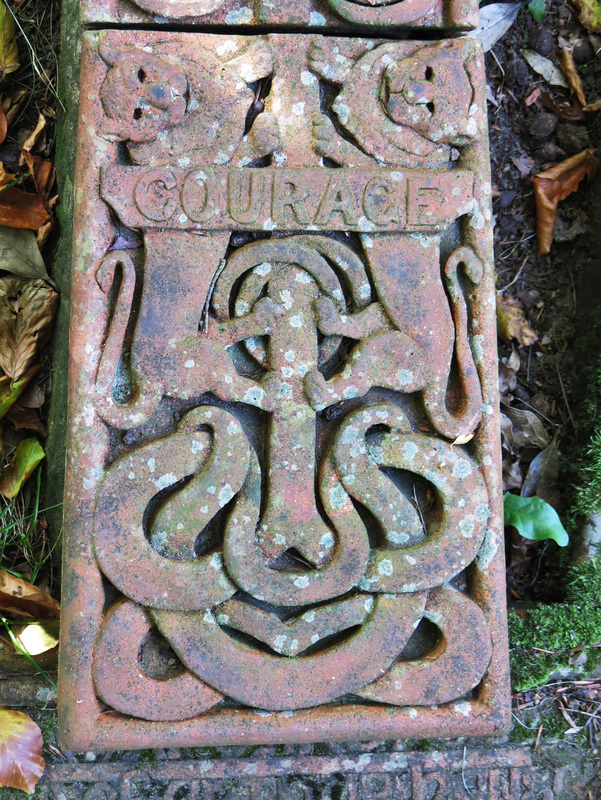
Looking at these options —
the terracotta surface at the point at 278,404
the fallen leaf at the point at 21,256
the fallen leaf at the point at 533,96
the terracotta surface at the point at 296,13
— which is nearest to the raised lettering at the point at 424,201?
the terracotta surface at the point at 278,404

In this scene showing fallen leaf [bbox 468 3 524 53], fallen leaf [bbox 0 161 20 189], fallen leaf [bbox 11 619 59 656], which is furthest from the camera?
fallen leaf [bbox 468 3 524 53]

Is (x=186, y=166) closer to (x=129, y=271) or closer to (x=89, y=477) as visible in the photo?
(x=129, y=271)

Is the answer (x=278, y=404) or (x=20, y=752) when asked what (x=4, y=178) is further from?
(x=20, y=752)

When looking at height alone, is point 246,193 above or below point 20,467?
above

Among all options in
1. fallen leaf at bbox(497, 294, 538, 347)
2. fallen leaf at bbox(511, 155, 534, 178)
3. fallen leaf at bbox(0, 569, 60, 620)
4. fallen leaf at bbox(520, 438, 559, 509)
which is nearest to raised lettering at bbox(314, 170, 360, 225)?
fallen leaf at bbox(497, 294, 538, 347)

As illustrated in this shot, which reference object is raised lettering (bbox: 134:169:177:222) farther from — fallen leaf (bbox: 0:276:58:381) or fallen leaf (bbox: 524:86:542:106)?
fallen leaf (bbox: 524:86:542:106)

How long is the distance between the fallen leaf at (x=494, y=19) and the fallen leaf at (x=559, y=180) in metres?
0.45

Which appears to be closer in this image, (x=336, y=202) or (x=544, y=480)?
(x=336, y=202)

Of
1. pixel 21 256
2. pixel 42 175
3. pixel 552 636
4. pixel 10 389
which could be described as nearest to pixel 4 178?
pixel 42 175

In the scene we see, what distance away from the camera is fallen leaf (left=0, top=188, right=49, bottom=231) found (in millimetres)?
1989

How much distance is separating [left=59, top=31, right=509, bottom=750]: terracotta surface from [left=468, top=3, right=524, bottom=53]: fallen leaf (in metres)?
0.55

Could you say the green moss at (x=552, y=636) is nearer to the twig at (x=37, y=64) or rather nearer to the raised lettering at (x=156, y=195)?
the raised lettering at (x=156, y=195)

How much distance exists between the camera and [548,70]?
7.28 feet

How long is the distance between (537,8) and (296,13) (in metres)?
0.99
